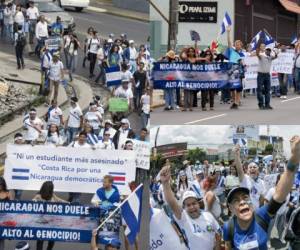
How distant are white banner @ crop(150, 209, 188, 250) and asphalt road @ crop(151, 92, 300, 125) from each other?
0.99m

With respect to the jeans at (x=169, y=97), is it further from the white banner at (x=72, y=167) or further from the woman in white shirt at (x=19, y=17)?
the woman in white shirt at (x=19, y=17)

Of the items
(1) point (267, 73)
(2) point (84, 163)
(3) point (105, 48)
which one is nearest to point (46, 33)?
(3) point (105, 48)

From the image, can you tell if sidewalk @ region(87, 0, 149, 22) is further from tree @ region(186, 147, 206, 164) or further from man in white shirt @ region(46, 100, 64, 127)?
tree @ region(186, 147, 206, 164)

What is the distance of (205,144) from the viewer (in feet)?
25.3

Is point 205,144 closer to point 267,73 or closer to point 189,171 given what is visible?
point 189,171

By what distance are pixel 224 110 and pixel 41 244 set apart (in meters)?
2.97

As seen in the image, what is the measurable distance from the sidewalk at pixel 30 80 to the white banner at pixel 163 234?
9.91 metres

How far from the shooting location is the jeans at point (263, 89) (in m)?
10.2

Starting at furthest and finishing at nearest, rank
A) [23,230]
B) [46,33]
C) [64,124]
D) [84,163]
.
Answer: [46,33] → [64,124] → [84,163] → [23,230]

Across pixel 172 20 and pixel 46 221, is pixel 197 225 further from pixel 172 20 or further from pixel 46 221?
pixel 46 221

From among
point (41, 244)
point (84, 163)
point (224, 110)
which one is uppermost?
point (224, 110)

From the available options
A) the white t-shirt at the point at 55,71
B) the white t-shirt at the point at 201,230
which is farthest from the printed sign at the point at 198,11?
the white t-shirt at the point at 55,71

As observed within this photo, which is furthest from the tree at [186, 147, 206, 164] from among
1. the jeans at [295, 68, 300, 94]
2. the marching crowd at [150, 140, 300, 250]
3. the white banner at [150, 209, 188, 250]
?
the jeans at [295, 68, 300, 94]

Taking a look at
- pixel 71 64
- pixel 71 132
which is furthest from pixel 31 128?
pixel 71 64
